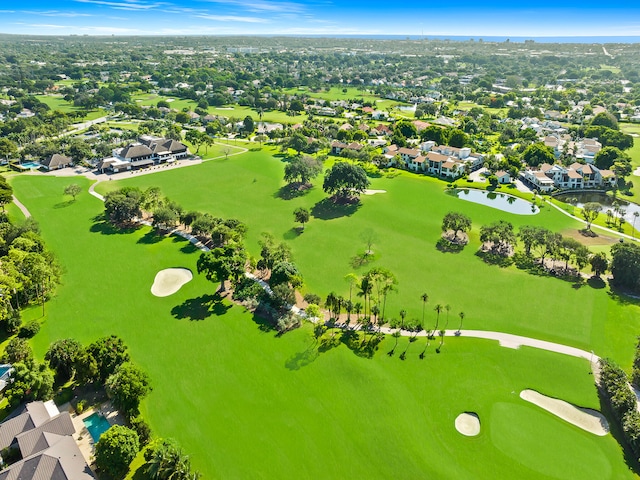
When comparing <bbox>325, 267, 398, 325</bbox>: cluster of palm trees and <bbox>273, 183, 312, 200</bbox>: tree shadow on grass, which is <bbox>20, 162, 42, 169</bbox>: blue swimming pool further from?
<bbox>325, 267, 398, 325</bbox>: cluster of palm trees

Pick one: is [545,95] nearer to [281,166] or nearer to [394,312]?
[281,166]

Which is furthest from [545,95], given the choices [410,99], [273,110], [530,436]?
[530,436]

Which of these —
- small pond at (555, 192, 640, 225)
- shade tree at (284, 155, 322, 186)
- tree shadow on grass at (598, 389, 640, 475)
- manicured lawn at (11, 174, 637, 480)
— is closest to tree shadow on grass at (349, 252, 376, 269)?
manicured lawn at (11, 174, 637, 480)

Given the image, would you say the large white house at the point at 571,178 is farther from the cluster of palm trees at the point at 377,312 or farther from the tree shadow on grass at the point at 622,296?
the cluster of palm trees at the point at 377,312

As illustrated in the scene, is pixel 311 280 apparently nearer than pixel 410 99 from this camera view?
Yes

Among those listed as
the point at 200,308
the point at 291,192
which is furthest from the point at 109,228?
the point at 291,192

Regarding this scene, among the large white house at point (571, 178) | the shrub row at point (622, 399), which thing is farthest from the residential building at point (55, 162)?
the shrub row at point (622, 399)
